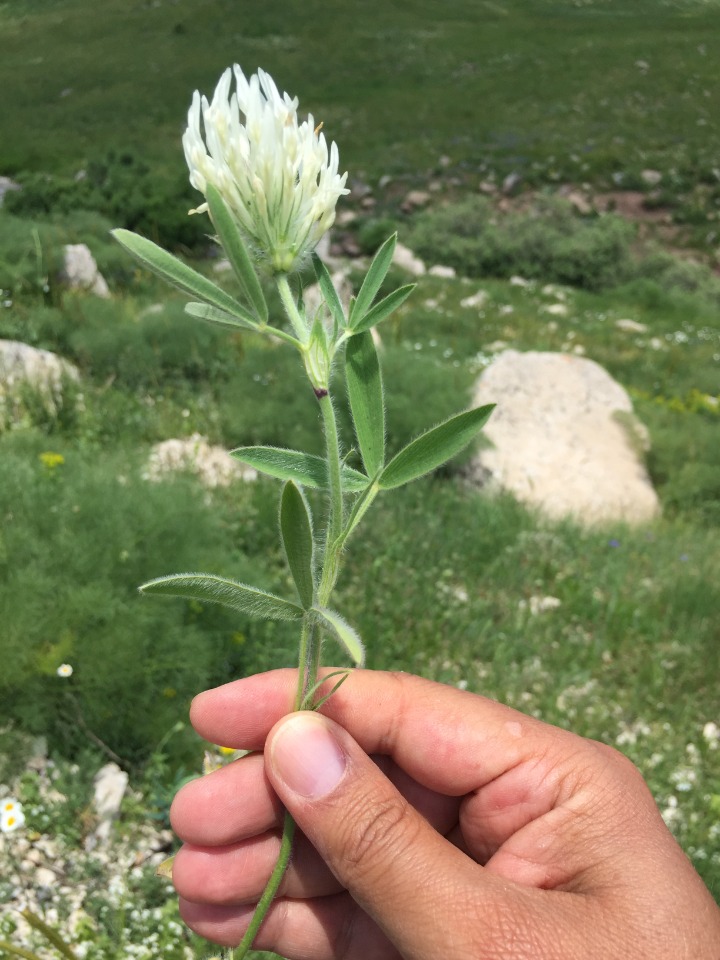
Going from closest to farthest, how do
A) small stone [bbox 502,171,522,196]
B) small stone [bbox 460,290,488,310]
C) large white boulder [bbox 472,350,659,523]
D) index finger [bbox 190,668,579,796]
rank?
index finger [bbox 190,668,579,796]
large white boulder [bbox 472,350,659,523]
small stone [bbox 460,290,488,310]
small stone [bbox 502,171,522,196]

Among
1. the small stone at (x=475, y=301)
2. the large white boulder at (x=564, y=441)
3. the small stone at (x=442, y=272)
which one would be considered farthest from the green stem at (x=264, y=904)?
the small stone at (x=442, y=272)

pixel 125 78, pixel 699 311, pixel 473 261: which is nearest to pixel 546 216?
pixel 473 261

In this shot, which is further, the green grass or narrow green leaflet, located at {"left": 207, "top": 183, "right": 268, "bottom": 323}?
A: the green grass

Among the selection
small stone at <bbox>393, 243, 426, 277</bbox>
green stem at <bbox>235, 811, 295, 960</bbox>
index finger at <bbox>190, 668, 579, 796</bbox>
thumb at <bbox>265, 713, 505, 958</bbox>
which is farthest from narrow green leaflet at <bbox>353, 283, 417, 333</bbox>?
small stone at <bbox>393, 243, 426, 277</bbox>

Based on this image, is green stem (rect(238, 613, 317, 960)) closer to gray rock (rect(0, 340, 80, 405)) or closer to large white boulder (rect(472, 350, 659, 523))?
large white boulder (rect(472, 350, 659, 523))

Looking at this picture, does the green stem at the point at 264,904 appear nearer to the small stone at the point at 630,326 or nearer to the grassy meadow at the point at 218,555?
the grassy meadow at the point at 218,555

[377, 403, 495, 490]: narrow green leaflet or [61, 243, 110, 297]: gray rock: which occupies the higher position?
[377, 403, 495, 490]: narrow green leaflet

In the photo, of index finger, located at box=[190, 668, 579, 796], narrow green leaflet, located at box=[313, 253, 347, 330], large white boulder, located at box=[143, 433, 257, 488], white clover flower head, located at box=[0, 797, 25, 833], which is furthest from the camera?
large white boulder, located at box=[143, 433, 257, 488]
